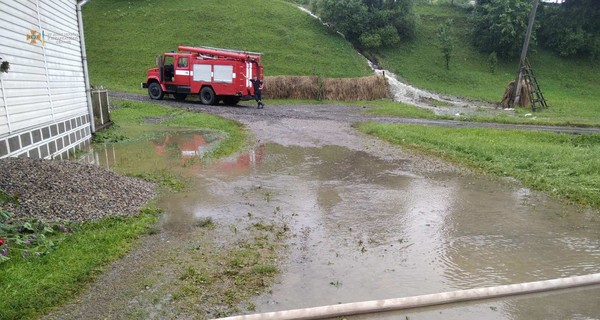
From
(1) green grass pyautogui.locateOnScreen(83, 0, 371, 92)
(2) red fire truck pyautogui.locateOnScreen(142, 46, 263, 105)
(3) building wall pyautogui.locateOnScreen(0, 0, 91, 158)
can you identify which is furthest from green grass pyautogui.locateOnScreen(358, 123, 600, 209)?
(1) green grass pyautogui.locateOnScreen(83, 0, 371, 92)

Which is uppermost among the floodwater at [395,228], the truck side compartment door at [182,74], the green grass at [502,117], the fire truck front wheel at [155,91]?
the truck side compartment door at [182,74]

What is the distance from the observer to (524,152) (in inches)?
410

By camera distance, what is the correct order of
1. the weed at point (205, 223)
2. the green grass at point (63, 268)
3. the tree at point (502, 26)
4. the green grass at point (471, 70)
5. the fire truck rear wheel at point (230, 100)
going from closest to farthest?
the green grass at point (63, 268), the weed at point (205, 223), the fire truck rear wheel at point (230, 100), the green grass at point (471, 70), the tree at point (502, 26)

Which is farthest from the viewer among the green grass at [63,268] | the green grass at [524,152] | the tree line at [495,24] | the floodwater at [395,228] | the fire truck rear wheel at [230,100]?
the tree line at [495,24]

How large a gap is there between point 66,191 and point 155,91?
55.7ft

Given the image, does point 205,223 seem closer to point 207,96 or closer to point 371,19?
point 207,96

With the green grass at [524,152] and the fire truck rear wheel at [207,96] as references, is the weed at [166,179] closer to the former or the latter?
the green grass at [524,152]

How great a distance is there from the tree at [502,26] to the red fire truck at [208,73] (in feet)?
85.3

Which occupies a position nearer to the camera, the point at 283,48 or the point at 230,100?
the point at 230,100

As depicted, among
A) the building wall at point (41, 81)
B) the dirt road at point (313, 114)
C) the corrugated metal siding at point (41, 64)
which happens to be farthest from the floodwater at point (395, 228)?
the dirt road at point (313, 114)

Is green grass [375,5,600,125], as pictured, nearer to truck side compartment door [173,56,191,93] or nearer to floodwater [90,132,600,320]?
truck side compartment door [173,56,191,93]

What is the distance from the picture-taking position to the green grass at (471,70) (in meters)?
31.5

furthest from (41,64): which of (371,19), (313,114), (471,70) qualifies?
(471,70)

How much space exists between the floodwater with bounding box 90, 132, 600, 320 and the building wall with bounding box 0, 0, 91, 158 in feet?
4.39
